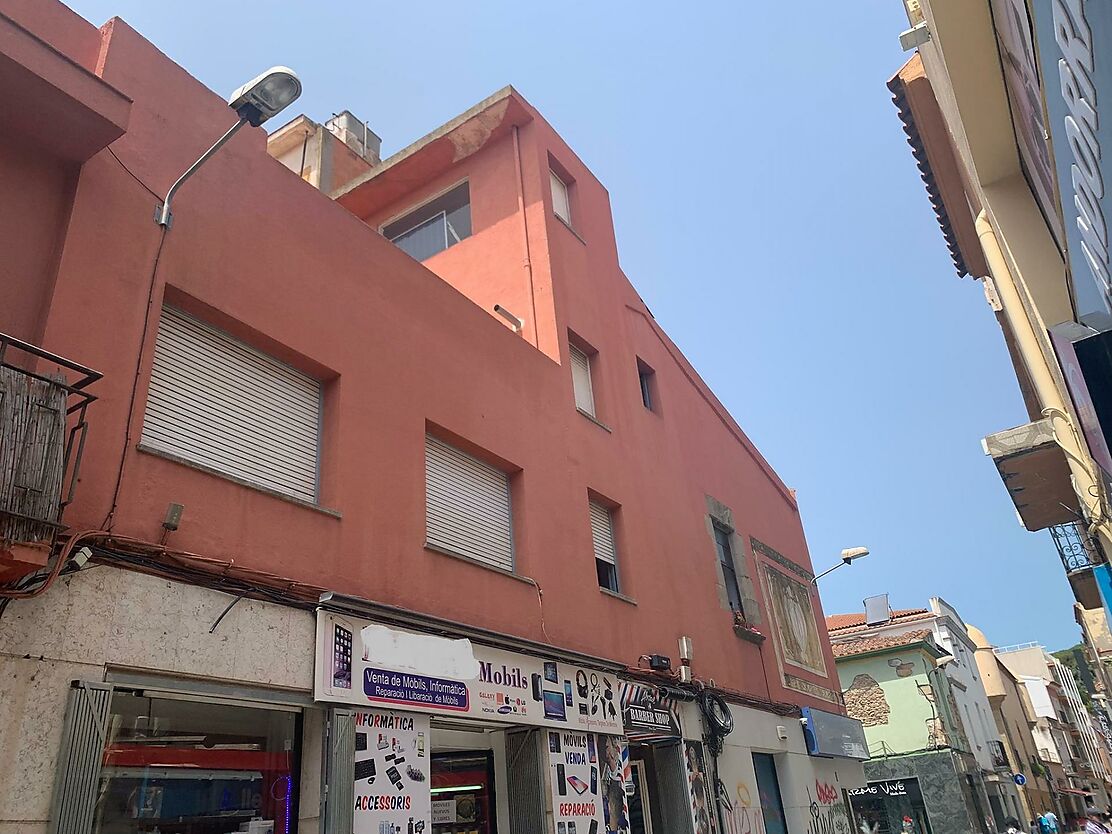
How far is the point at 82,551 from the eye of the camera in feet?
16.3

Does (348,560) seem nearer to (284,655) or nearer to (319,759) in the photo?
(284,655)

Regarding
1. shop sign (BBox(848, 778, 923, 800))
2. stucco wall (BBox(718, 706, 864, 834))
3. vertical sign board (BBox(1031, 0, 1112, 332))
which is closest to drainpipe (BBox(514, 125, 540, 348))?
stucco wall (BBox(718, 706, 864, 834))

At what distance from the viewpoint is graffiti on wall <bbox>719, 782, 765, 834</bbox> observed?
1166cm

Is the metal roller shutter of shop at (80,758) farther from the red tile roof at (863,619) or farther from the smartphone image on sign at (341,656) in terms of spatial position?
the red tile roof at (863,619)

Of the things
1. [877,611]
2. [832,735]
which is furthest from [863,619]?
[832,735]

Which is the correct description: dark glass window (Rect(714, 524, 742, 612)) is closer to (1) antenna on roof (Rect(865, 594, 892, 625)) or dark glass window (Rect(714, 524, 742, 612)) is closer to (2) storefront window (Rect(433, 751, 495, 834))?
(2) storefront window (Rect(433, 751, 495, 834))

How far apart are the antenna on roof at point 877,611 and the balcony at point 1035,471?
2016 centimetres

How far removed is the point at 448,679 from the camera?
7438 millimetres

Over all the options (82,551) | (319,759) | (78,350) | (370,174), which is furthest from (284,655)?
(370,174)

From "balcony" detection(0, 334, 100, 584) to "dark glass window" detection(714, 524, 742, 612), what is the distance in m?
12.4

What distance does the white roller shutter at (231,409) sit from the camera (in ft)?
20.5

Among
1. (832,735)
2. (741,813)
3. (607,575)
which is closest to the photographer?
(607,575)

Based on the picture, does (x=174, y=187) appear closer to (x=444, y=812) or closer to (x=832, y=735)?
(x=444, y=812)

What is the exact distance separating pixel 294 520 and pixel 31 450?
2437 millimetres
